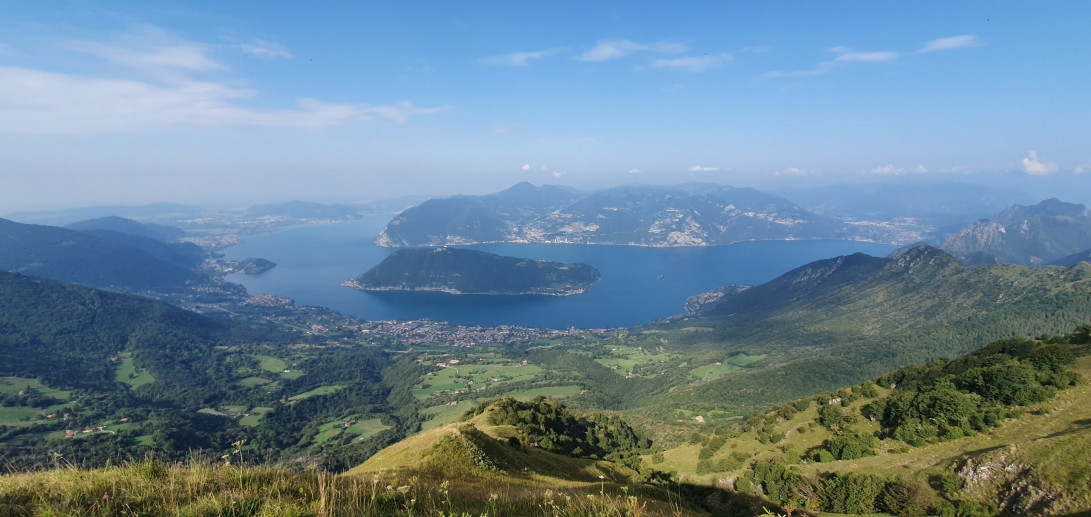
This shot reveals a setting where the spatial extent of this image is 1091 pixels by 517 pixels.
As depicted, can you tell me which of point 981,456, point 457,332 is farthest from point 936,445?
point 457,332

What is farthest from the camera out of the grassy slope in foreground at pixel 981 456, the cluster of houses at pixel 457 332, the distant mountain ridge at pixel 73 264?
the distant mountain ridge at pixel 73 264

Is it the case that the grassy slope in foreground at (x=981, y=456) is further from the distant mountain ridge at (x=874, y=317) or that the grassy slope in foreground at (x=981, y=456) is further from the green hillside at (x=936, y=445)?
the distant mountain ridge at (x=874, y=317)

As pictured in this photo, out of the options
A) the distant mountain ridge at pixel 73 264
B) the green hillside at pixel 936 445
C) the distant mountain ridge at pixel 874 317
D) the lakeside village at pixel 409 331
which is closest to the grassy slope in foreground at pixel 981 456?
the green hillside at pixel 936 445

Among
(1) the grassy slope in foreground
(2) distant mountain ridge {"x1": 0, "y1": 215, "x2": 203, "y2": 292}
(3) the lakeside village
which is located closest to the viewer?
(1) the grassy slope in foreground

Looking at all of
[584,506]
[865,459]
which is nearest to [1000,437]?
[865,459]

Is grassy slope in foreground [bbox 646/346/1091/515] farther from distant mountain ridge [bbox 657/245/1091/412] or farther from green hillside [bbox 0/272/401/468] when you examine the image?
green hillside [bbox 0/272/401/468]

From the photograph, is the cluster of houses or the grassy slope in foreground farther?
the cluster of houses

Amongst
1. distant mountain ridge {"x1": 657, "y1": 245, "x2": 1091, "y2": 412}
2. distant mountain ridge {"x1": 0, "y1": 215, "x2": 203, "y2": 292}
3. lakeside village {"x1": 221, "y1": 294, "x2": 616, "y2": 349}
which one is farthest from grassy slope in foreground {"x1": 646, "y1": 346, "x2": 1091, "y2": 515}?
distant mountain ridge {"x1": 0, "y1": 215, "x2": 203, "y2": 292}

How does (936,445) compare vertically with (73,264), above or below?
above

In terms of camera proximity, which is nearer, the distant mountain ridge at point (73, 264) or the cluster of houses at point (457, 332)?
the cluster of houses at point (457, 332)

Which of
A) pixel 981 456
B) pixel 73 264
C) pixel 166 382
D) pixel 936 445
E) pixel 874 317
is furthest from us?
pixel 73 264

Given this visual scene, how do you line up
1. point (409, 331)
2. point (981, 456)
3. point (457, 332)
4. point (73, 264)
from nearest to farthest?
point (981, 456)
point (457, 332)
point (409, 331)
point (73, 264)

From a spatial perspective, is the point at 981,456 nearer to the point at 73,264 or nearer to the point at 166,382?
the point at 166,382
